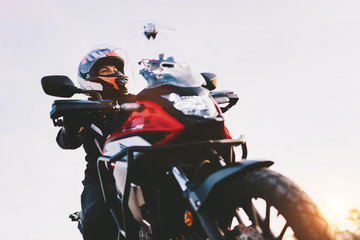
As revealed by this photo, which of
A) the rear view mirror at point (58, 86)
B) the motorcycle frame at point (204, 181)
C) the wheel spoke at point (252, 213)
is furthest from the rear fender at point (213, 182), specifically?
the rear view mirror at point (58, 86)

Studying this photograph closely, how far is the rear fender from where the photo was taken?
1666mm

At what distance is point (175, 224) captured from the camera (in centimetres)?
208

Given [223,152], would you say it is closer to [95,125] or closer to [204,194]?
[204,194]

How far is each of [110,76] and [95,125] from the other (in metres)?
1.02

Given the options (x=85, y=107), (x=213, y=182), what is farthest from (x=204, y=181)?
(x=85, y=107)

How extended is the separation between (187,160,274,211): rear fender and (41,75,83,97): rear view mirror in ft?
3.89

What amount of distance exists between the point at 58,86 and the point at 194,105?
3.30 feet

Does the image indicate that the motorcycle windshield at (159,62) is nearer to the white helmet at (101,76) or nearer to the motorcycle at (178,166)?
the motorcycle at (178,166)

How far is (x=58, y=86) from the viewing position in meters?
2.16

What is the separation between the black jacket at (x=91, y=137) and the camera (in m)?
2.72

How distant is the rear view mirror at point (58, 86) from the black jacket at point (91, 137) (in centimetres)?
47

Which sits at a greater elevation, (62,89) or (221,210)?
(62,89)

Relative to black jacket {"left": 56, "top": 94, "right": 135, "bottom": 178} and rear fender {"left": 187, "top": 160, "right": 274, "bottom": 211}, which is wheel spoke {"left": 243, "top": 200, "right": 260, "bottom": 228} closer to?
rear fender {"left": 187, "top": 160, "right": 274, "bottom": 211}

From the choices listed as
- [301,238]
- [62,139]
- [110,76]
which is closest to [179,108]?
[301,238]
